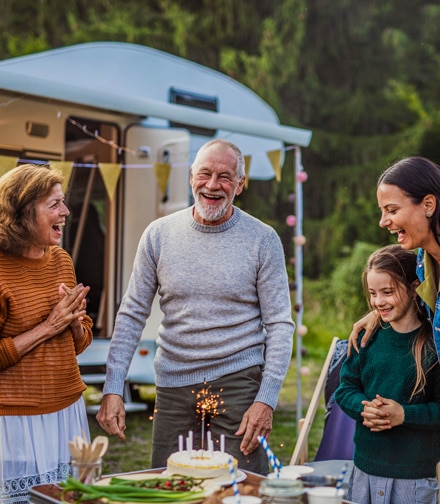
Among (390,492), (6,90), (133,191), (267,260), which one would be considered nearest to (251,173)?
(133,191)

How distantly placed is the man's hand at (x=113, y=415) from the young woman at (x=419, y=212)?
3.48 ft

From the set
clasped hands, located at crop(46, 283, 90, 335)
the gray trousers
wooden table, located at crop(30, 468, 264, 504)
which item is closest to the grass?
the gray trousers

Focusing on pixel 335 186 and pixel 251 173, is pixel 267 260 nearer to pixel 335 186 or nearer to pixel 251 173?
pixel 251 173

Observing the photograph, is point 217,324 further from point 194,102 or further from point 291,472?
point 194,102

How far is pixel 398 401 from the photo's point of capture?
2.74m

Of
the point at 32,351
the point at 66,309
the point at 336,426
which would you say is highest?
the point at 66,309

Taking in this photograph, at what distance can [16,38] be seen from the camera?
13.1m

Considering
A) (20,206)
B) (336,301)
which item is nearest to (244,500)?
(20,206)

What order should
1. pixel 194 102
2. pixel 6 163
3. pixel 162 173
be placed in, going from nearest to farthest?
pixel 6 163 → pixel 162 173 → pixel 194 102

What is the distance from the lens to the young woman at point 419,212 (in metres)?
2.59

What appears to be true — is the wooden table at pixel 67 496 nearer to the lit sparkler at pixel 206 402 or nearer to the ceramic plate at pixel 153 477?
the ceramic plate at pixel 153 477

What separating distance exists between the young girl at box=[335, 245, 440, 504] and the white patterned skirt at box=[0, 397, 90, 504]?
35.5 inches

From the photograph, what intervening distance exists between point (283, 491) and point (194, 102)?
514cm

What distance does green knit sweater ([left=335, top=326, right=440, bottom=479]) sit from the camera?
8.81 feet
